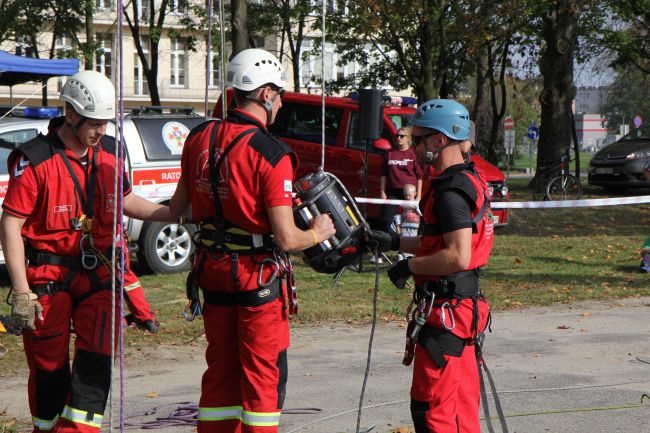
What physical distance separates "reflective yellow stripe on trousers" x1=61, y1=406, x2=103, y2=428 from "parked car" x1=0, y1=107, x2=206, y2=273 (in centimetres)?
678

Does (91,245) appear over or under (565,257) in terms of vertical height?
over

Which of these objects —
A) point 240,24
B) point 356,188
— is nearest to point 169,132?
point 356,188

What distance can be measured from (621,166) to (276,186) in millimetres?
21655

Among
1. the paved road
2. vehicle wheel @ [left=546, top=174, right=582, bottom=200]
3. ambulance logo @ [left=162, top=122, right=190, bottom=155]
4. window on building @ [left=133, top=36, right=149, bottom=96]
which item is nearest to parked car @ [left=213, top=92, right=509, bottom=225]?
ambulance logo @ [left=162, top=122, right=190, bottom=155]

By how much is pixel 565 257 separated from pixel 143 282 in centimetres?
621

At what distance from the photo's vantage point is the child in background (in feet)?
42.3

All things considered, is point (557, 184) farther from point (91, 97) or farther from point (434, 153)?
point (91, 97)

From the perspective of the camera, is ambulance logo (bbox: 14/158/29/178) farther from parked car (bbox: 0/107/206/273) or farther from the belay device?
parked car (bbox: 0/107/206/273)

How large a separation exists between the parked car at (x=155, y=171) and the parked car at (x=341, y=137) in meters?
2.54

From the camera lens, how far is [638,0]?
2845cm

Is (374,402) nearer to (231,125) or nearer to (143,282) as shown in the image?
(231,125)

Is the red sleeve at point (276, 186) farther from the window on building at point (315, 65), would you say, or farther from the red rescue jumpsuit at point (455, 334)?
the window on building at point (315, 65)

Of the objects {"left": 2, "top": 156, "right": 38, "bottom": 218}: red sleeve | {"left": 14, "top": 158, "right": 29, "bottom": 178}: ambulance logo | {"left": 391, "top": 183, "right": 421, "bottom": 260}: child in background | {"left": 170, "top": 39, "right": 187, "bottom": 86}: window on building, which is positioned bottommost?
{"left": 391, "top": 183, "right": 421, "bottom": 260}: child in background

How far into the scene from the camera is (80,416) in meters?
4.72
